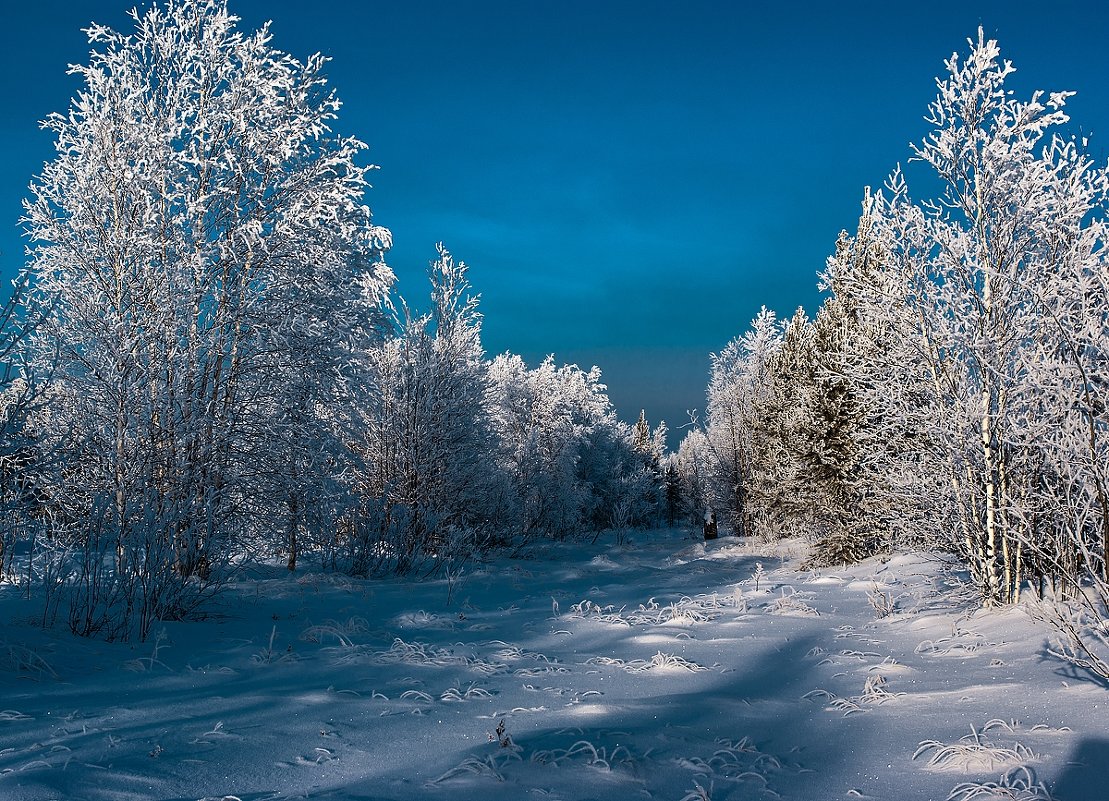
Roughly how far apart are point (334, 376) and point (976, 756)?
9.60 metres

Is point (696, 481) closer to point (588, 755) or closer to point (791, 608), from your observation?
point (791, 608)

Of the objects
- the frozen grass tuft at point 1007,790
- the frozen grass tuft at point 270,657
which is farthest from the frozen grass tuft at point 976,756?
A: the frozen grass tuft at point 270,657

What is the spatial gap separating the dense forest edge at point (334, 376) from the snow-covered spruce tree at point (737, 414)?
35.7ft

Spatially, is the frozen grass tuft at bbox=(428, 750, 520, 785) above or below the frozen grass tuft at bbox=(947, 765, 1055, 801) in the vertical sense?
above

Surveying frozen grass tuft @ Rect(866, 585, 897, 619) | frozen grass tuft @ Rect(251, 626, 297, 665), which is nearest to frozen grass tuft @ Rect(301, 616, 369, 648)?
frozen grass tuft @ Rect(251, 626, 297, 665)

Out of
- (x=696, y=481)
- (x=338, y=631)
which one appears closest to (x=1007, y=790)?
(x=338, y=631)

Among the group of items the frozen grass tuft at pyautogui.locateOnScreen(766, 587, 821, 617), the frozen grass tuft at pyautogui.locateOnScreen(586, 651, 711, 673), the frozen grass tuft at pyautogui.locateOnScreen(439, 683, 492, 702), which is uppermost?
the frozen grass tuft at pyautogui.locateOnScreen(439, 683, 492, 702)

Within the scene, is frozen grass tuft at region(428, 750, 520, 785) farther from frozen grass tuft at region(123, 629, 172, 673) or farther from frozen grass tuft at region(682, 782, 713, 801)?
frozen grass tuft at region(123, 629, 172, 673)

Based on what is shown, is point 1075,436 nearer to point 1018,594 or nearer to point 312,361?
point 1018,594

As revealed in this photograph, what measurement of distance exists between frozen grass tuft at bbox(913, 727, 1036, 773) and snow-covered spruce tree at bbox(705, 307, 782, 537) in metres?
21.6

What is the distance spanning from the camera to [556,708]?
14.4 ft

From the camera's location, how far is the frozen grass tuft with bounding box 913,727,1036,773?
10.8 ft

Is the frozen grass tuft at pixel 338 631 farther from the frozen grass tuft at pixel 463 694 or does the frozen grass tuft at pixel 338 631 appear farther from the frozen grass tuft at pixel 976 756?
the frozen grass tuft at pixel 976 756

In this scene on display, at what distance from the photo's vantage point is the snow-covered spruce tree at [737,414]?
2864cm
